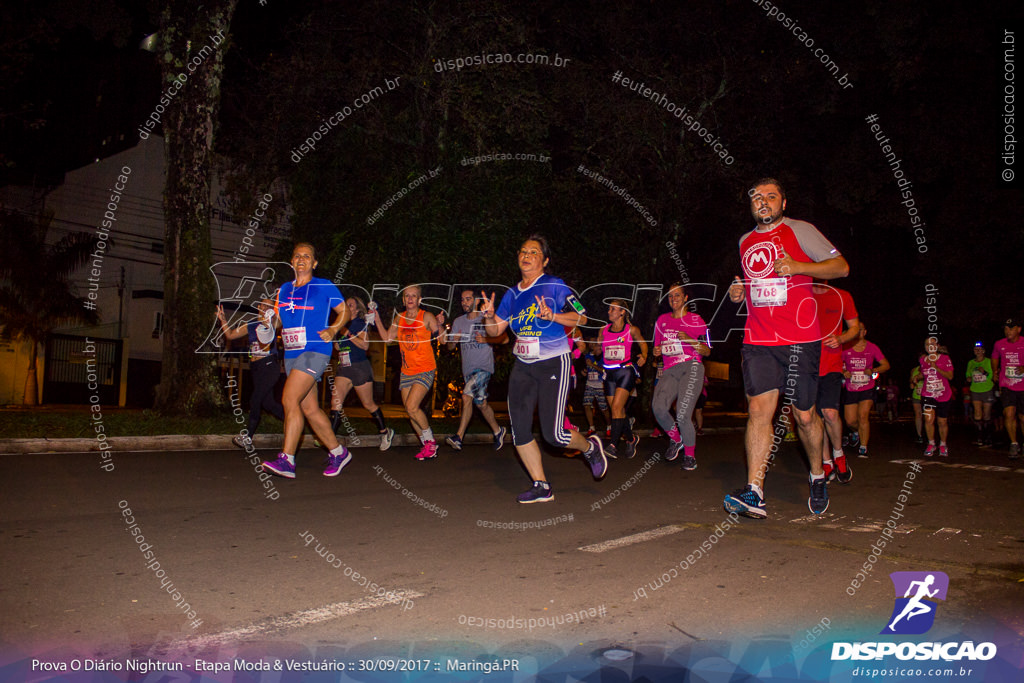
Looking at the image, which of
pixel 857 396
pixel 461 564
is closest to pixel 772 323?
pixel 461 564

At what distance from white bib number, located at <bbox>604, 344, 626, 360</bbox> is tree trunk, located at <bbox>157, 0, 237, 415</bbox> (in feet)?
21.9

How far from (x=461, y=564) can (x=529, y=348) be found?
2.22 m

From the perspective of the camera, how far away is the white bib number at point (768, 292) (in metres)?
5.84

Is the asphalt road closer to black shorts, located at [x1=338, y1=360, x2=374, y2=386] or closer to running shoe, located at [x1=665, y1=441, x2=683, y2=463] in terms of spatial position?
running shoe, located at [x1=665, y1=441, x2=683, y2=463]

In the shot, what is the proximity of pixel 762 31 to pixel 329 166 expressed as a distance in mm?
11596

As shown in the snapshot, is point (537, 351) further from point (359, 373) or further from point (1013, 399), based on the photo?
point (1013, 399)

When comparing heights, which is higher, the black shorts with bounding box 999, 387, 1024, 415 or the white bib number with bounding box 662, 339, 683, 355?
the white bib number with bounding box 662, 339, 683, 355

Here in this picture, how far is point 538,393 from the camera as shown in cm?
668

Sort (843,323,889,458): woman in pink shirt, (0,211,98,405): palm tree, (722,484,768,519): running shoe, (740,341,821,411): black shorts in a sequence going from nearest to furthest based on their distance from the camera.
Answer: (722,484,768,519): running shoe → (740,341,821,411): black shorts → (843,323,889,458): woman in pink shirt → (0,211,98,405): palm tree

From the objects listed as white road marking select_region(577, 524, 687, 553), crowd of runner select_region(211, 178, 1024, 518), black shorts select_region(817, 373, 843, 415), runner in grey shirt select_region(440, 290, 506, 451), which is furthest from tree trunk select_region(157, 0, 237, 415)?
white road marking select_region(577, 524, 687, 553)

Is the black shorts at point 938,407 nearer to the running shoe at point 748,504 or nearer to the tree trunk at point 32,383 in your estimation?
the running shoe at point 748,504

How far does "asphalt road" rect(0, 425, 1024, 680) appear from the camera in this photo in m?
3.54

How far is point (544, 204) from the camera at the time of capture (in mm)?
17312

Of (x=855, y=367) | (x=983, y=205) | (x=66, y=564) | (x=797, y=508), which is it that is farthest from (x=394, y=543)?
(x=983, y=205)
